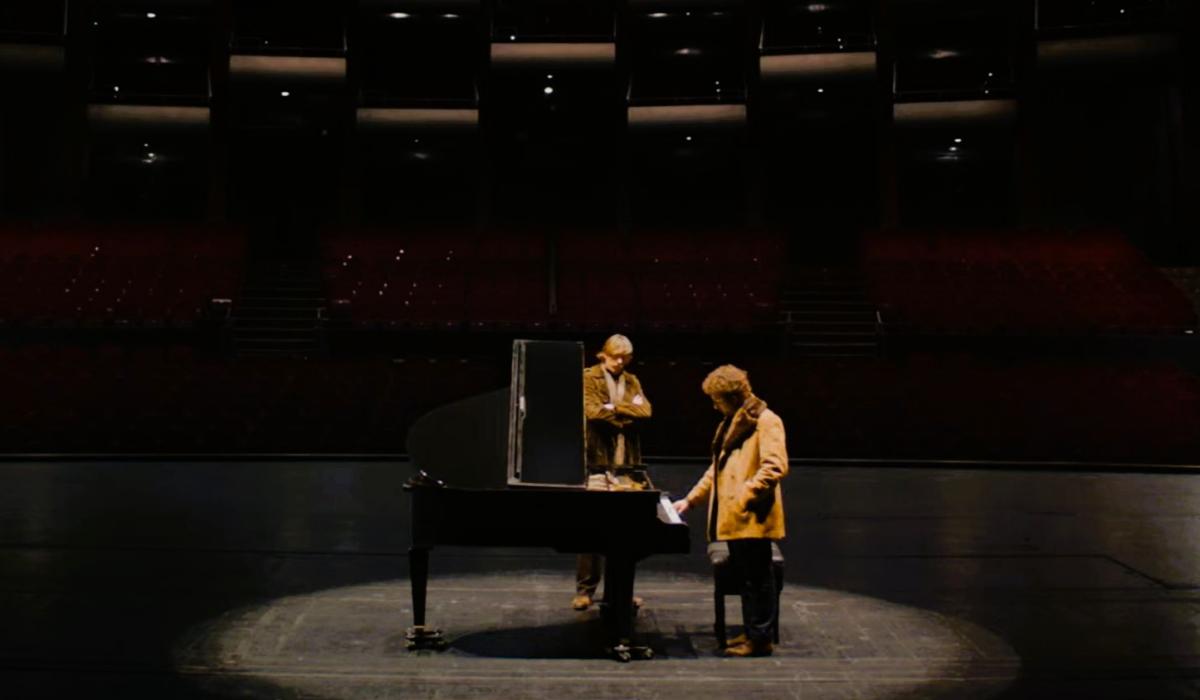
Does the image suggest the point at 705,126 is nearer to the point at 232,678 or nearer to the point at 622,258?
the point at 622,258

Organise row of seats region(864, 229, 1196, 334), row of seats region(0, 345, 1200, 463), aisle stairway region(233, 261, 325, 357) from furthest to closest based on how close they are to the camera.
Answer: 1. aisle stairway region(233, 261, 325, 357)
2. row of seats region(864, 229, 1196, 334)
3. row of seats region(0, 345, 1200, 463)

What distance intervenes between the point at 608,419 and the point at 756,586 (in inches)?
37.8

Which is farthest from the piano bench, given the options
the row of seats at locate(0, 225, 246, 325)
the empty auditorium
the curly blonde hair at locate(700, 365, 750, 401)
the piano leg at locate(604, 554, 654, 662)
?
the row of seats at locate(0, 225, 246, 325)

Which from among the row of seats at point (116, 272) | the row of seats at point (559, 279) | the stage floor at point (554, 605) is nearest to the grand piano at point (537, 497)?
the stage floor at point (554, 605)

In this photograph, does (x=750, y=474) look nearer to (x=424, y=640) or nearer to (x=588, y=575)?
(x=588, y=575)

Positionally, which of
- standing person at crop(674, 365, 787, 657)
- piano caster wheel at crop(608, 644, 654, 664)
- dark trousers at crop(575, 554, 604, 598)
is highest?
standing person at crop(674, 365, 787, 657)

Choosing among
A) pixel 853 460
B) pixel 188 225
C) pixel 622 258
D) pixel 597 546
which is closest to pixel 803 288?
pixel 622 258

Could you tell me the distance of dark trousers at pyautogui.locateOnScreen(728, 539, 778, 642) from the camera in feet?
12.1

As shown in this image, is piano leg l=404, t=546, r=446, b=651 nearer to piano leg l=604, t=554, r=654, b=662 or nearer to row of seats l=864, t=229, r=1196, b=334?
piano leg l=604, t=554, r=654, b=662

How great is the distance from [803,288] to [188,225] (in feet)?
26.3

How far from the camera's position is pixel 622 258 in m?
13.4

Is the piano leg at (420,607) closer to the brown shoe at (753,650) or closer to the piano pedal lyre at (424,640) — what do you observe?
the piano pedal lyre at (424,640)

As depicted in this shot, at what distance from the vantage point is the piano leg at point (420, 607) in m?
3.64

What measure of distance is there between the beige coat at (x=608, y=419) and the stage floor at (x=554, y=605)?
649mm
